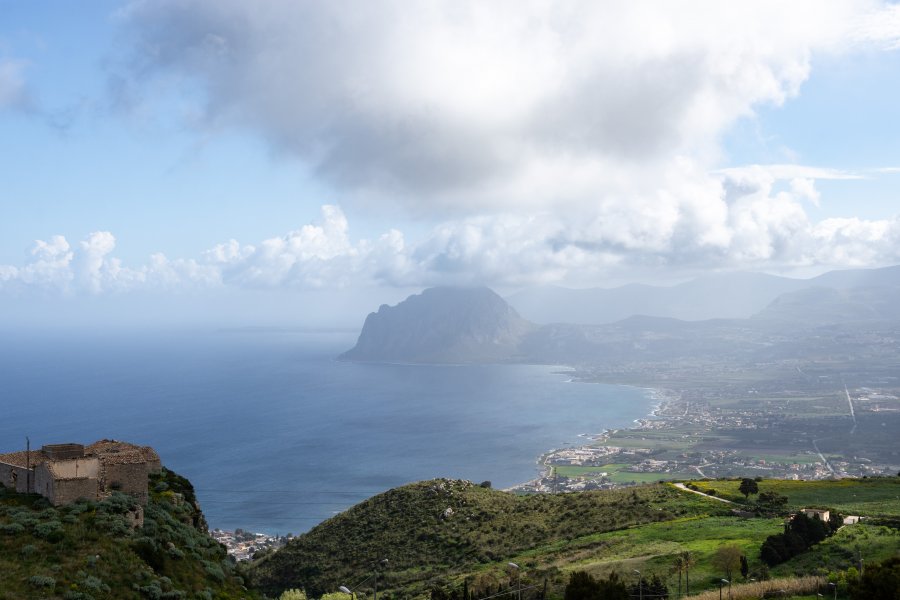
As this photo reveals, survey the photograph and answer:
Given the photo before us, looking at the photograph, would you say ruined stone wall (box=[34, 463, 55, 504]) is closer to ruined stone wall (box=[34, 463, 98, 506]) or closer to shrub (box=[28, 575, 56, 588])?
ruined stone wall (box=[34, 463, 98, 506])

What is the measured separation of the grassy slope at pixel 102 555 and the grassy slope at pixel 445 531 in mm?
15815

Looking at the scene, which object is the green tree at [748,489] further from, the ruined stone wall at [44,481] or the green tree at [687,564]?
the ruined stone wall at [44,481]

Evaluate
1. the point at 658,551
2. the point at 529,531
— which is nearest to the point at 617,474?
the point at 529,531

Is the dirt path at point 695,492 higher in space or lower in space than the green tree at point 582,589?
lower

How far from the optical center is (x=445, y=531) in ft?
183

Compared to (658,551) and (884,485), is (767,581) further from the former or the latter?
(884,485)

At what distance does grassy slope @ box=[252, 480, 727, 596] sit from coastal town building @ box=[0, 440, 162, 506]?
743 inches

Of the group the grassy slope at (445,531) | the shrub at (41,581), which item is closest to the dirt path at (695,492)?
the grassy slope at (445,531)

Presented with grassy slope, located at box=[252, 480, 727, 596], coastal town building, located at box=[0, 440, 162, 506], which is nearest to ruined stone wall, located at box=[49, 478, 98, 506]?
coastal town building, located at box=[0, 440, 162, 506]

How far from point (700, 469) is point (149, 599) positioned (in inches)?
5235

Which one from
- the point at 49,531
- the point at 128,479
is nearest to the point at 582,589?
the point at 49,531

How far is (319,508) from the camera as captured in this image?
117562mm

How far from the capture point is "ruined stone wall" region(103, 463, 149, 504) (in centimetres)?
3303

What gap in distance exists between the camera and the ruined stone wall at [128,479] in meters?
33.0
